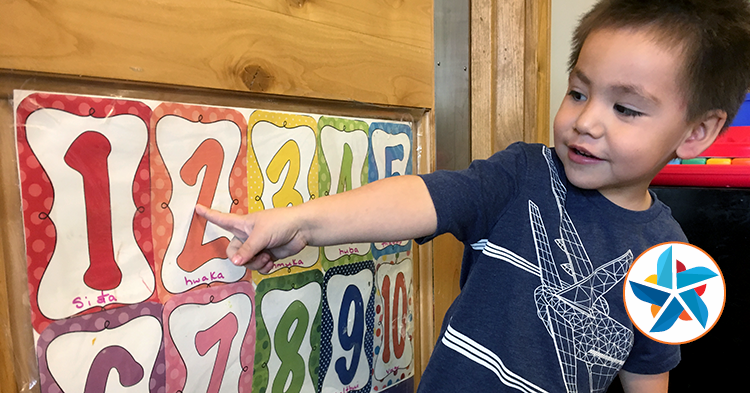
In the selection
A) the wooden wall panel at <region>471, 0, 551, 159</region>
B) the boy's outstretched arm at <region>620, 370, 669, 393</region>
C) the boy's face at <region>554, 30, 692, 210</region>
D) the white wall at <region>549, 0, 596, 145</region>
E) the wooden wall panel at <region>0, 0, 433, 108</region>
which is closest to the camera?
the wooden wall panel at <region>0, 0, 433, 108</region>

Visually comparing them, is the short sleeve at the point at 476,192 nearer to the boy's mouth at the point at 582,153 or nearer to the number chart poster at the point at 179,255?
the boy's mouth at the point at 582,153

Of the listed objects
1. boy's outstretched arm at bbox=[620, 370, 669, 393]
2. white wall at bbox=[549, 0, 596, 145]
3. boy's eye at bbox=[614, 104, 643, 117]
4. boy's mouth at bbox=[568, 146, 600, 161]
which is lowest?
boy's outstretched arm at bbox=[620, 370, 669, 393]

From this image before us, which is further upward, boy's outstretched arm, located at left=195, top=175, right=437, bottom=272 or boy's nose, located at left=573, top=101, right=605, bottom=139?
boy's nose, located at left=573, top=101, right=605, bottom=139

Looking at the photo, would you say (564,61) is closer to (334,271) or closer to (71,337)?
Result: (334,271)

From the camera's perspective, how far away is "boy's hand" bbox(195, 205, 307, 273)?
1.42 ft

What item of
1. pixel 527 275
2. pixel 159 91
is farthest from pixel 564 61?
pixel 159 91

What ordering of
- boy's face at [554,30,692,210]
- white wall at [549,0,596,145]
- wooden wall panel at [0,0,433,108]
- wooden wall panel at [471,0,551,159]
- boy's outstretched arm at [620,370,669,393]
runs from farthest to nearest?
1. white wall at [549,0,596,145]
2. wooden wall panel at [471,0,551,159]
3. boy's outstretched arm at [620,370,669,393]
4. boy's face at [554,30,692,210]
5. wooden wall panel at [0,0,433,108]

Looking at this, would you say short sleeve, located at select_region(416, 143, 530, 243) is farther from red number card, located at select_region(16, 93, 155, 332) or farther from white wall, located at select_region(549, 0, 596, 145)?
white wall, located at select_region(549, 0, 596, 145)

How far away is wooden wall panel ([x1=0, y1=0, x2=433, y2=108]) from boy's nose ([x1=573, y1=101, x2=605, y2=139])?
0.97ft

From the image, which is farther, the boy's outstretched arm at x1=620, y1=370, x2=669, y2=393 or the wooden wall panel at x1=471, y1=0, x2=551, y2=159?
the wooden wall panel at x1=471, y1=0, x2=551, y2=159

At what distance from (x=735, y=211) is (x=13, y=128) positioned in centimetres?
111

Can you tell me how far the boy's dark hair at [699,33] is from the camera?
0.53 m

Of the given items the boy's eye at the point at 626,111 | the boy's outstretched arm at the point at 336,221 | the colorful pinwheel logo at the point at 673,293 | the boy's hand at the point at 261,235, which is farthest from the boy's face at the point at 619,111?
the boy's hand at the point at 261,235

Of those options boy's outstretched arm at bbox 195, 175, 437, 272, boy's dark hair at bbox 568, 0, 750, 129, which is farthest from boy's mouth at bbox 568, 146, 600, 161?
boy's outstretched arm at bbox 195, 175, 437, 272
